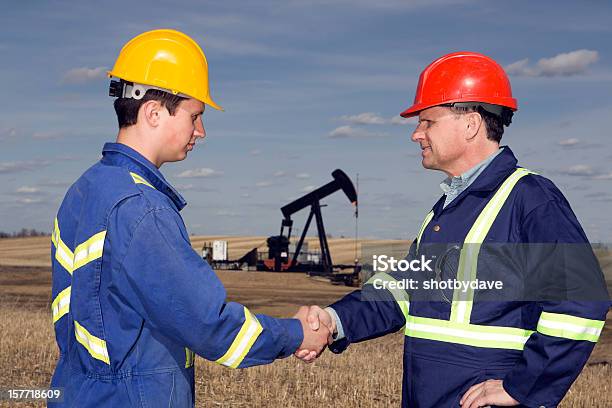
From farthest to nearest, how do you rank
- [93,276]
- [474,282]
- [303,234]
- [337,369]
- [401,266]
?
[303,234]
[337,369]
[401,266]
[474,282]
[93,276]

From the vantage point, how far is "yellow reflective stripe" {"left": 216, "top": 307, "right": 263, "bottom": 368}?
328 cm

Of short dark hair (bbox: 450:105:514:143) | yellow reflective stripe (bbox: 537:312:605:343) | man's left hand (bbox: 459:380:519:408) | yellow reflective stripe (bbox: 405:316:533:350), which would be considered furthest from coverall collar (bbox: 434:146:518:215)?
man's left hand (bbox: 459:380:519:408)

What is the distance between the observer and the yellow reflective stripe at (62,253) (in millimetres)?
3312

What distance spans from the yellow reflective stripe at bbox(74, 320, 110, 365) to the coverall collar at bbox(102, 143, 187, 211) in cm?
68

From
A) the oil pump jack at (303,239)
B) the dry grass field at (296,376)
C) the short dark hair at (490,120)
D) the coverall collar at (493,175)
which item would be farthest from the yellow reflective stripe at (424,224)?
the oil pump jack at (303,239)

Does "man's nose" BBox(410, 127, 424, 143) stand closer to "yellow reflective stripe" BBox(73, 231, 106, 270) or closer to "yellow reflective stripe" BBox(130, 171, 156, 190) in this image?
"yellow reflective stripe" BBox(130, 171, 156, 190)

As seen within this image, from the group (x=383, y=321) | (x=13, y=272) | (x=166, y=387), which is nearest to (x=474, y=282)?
(x=383, y=321)

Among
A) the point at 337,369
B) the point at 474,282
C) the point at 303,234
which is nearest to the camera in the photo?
the point at 474,282

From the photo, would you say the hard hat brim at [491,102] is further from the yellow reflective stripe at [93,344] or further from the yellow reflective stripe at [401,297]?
the yellow reflective stripe at [93,344]

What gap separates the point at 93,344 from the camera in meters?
3.15

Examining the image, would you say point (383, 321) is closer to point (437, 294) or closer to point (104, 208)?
point (437, 294)

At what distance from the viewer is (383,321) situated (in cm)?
437

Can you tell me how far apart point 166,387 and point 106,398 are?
0.24 meters

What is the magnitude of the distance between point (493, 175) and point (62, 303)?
209cm
